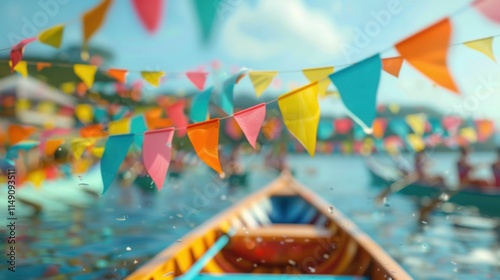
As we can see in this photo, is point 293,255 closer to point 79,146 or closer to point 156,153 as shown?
point 156,153

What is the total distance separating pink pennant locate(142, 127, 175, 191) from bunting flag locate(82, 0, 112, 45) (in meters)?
1.16

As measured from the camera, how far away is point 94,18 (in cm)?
368

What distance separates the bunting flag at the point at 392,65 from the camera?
8.79ft

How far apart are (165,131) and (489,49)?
2.27 meters

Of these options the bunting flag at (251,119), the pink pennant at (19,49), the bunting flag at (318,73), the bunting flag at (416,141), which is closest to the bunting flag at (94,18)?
the pink pennant at (19,49)

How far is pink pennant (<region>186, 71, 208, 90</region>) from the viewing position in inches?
189

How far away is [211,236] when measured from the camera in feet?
16.1

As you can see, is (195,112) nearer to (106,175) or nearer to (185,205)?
(106,175)

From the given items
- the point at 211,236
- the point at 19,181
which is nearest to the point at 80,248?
the point at 211,236

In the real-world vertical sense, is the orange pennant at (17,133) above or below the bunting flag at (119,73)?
below

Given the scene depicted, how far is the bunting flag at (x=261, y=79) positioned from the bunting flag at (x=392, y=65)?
1.39 m

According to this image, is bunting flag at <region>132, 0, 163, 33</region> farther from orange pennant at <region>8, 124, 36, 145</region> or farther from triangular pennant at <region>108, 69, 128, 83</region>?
orange pennant at <region>8, 124, 36, 145</region>

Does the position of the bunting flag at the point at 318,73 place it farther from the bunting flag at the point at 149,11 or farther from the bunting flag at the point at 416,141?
the bunting flag at the point at 416,141

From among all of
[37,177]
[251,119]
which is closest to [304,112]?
[251,119]
